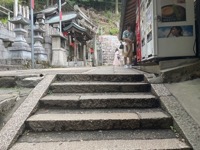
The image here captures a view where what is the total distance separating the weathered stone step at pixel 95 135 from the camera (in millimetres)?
2967

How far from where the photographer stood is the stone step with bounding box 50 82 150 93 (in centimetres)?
424

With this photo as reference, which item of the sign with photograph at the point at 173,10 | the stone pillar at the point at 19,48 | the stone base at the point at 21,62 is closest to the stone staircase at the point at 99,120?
the sign with photograph at the point at 173,10

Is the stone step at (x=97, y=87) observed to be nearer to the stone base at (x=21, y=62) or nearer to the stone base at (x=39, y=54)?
the stone base at (x=21, y=62)

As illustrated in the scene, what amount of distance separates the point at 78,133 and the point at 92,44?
25.8m

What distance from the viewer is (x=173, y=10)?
4730 millimetres

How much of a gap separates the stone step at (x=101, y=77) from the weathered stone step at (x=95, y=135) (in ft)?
5.50

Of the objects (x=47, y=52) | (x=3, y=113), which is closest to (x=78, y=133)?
(x=3, y=113)

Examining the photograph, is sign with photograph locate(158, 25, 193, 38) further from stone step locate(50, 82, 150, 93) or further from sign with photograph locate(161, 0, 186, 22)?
stone step locate(50, 82, 150, 93)

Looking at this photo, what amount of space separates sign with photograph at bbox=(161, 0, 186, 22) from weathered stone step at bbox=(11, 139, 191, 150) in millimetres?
2705

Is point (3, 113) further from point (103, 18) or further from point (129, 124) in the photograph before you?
point (103, 18)

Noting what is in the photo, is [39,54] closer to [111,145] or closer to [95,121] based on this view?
[95,121]

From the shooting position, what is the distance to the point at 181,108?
340 centimetres

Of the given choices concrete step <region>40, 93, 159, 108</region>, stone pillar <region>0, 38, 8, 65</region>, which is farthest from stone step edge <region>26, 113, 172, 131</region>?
stone pillar <region>0, 38, 8, 65</region>

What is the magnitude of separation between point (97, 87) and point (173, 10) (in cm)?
218
